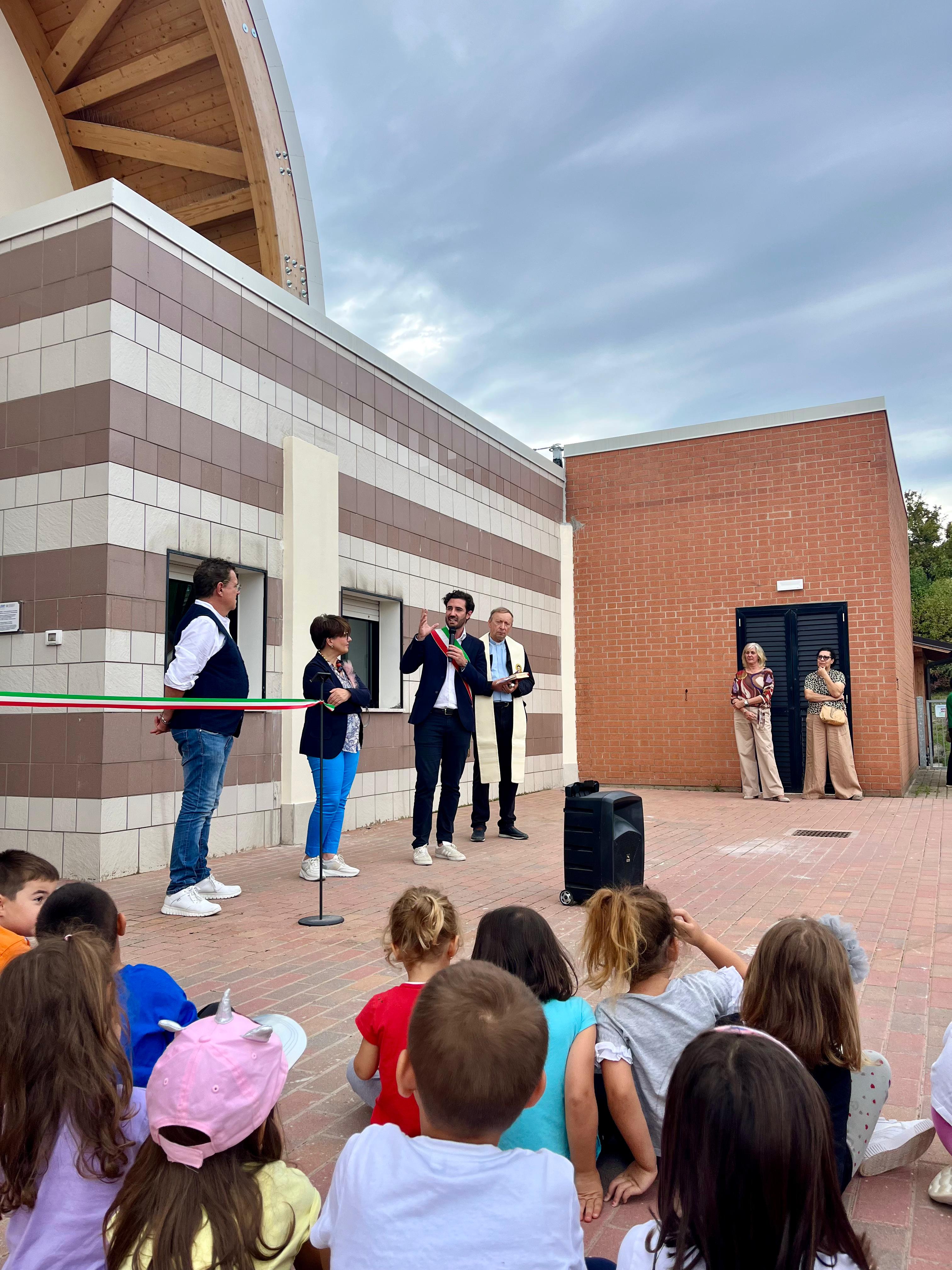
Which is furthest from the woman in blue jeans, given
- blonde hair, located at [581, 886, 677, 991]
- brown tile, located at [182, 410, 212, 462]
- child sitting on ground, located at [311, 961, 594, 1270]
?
child sitting on ground, located at [311, 961, 594, 1270]

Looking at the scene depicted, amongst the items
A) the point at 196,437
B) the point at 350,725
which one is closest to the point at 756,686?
the point at 350,725

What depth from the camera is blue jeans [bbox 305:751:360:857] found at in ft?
21.4

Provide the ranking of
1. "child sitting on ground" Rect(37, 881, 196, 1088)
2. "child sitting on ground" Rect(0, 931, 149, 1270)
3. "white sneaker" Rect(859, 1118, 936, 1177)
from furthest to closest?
"white sneaker" Rect(859, 1118, 936, 1177) < "child sitting on ground" Rect(37, 881, 196, 1088) < "child sitting on ground" Rect(0, 931, 149, 1270)

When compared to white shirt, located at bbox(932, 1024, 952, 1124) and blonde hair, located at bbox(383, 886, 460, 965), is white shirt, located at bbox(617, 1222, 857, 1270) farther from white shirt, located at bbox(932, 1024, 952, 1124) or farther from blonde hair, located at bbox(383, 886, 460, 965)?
blonde hair, located at bbox(383, 886, 460, 965)

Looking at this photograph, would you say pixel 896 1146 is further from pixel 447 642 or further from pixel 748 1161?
pixel 447 642

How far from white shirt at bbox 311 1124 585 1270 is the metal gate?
39.5ft

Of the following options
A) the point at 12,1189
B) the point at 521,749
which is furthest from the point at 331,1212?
the point at 521,749

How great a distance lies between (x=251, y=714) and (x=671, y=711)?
769cm

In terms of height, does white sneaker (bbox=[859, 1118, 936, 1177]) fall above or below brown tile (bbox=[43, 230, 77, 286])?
below

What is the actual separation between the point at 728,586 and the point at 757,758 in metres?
2.57

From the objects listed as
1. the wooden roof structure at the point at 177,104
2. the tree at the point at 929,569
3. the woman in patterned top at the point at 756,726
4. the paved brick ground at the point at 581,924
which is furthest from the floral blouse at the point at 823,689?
the tree at the point at 929,569

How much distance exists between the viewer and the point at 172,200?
12320 millimetres

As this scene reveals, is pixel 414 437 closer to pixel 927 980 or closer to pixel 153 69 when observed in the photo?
→ pixel 153 69

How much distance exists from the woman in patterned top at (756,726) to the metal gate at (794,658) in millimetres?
437
